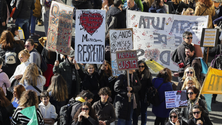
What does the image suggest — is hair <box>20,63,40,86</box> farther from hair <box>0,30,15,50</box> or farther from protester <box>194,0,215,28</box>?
protester <box>194,0,215,28</box>

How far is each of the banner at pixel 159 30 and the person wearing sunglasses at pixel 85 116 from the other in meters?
3.61

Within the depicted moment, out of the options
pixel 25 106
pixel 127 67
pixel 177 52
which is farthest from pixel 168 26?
pixel 25 106

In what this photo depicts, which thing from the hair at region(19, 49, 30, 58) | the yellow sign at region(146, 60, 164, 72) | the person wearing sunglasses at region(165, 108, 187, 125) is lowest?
the person wearing sunglasses at region(165, 108, 187, 125)

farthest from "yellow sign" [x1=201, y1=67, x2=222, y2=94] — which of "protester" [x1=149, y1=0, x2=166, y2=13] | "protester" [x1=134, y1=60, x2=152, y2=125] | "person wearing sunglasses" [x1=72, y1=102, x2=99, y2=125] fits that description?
"protester" [x1=149, y1=0, x2=166, y2=13]

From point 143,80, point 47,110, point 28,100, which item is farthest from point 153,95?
point 28,100

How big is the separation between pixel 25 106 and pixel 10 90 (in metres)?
1.49

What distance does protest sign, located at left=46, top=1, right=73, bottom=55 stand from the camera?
25.1ft

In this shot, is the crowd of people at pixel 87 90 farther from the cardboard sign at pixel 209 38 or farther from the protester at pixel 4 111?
the cardboard sign at pixel 209 38

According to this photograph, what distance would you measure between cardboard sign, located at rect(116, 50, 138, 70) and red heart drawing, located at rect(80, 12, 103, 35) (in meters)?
1.25

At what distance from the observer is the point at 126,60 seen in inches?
266

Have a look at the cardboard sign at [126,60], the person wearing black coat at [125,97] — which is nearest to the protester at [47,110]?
the person wearing black coat at [125,97]

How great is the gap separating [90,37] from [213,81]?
2846 mm

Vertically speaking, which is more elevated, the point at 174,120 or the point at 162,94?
the point at 162,94

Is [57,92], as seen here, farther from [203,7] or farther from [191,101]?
[203,7]
